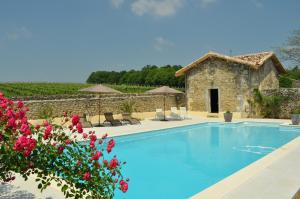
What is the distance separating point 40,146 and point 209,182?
16.0ft

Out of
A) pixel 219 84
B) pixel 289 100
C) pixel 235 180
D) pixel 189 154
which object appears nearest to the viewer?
pixel 235 180

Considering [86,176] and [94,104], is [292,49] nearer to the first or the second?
[94,104]

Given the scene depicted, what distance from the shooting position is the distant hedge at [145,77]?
8366 cm

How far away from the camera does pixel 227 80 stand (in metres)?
20.1

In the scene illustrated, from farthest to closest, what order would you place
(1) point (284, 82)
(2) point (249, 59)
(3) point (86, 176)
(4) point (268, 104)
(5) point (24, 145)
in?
(1) point (284, 82) < (2) point (249, 59) < (4) point (268, 104) < (3) point (86, 176) < (5) point (24, 145)

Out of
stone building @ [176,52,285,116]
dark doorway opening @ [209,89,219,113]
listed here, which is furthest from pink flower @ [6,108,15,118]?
dark doorway opening @ [209,89,219,113]

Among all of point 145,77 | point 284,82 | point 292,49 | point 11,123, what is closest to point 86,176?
point 11,123

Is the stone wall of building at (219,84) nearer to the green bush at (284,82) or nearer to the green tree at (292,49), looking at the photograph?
the green bush at (284,82)

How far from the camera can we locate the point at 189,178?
7.33 meters

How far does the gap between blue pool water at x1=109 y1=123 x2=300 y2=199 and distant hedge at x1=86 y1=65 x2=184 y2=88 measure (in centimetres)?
5738

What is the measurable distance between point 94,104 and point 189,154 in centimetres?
1123

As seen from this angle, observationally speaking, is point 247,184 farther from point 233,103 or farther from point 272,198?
point 233,103

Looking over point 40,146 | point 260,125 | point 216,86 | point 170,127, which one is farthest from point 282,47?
point 40,146

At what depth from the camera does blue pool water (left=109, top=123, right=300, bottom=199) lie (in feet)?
22.2
